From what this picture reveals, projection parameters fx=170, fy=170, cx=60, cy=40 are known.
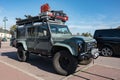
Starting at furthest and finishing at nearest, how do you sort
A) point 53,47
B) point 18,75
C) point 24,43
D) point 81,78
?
1. point 24,43
2. point 53,47
3. point 18,75
4. point 81,78

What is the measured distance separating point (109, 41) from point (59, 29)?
202 inches

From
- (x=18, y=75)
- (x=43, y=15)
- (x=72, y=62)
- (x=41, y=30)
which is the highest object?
(x=43, y=15)

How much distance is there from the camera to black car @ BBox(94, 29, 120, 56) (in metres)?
11.8

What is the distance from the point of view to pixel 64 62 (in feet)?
23.6

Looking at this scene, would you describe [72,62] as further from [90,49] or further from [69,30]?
[69,30]

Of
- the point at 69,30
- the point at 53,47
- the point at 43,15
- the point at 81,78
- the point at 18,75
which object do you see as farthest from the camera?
the point at 69,30

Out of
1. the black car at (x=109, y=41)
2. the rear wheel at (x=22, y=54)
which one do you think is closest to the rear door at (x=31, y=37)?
the rear wheel at (x=22, y=54)

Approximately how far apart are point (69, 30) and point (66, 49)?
93.8 inches

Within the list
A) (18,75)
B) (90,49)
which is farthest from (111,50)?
(18,75)

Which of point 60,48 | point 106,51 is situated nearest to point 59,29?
point 60,48

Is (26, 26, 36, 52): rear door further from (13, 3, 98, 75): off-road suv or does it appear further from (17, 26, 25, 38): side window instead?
(17, 26, 25, 38): side window

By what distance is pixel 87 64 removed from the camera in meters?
8.69

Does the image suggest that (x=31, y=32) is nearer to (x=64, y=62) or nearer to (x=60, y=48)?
(x=60, y=48)

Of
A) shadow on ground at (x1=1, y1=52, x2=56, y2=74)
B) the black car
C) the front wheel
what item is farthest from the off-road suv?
the black car
